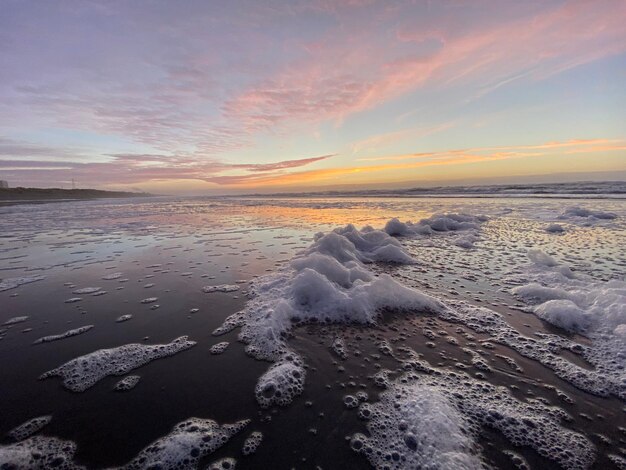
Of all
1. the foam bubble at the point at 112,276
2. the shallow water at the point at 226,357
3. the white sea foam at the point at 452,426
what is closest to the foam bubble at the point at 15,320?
the shallow water at the point at 226,357

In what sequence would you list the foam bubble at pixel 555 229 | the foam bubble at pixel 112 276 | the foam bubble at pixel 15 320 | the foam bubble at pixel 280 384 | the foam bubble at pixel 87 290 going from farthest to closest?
the foam bubble at pixel 555 229
the foam bubble at pixel 112 276
the foam bubble at pixel 87 290
the foam bubble at pixel 15 320
the foam bubble at pixel 280 384

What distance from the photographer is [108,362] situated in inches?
122

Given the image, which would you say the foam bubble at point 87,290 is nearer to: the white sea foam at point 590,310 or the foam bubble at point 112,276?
the foam bubble at point 112,276

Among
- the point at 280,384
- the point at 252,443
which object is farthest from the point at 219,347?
the point at 252,443

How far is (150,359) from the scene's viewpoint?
3154mm

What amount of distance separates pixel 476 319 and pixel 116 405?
428 centimetres

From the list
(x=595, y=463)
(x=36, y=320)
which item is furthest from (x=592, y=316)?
(x=36, y=320)

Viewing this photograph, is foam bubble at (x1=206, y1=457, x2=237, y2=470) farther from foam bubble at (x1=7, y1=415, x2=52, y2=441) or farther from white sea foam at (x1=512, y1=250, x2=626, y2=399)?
white sea foam at (x1=512, y1=250, x2=626, y2=399)

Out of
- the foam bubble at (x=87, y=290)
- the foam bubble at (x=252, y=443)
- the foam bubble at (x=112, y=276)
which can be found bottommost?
the foam bubble at (x=252, y=443)

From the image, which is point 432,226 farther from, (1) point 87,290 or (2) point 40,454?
(2) point 40,454

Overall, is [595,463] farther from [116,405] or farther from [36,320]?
[36,320]

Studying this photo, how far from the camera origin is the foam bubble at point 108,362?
9.26 ft

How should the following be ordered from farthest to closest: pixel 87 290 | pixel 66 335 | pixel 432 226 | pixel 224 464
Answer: pixel 432 226
pixel 87 290
pixel 66 335
pixel 224 464

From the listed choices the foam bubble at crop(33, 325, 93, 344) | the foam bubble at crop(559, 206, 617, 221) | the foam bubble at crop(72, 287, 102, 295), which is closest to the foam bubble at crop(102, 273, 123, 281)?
the foam bubble at crop(72, 287, 102, 295)
